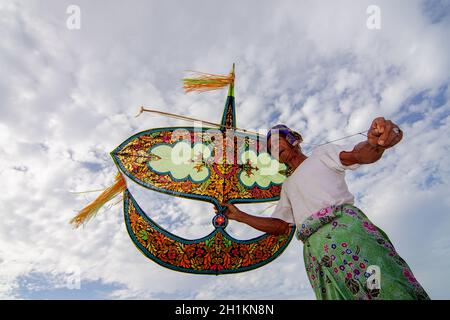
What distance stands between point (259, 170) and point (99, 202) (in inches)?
57.4

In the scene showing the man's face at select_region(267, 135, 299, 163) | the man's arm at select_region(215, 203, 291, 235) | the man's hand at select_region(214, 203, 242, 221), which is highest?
the man's face at select_region(267, 135, 299, 163)

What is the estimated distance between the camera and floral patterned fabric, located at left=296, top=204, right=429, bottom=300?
5.56ft

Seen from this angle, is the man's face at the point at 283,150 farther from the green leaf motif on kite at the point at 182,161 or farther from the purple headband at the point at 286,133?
the green leaf motif on kite at the point at 182,161

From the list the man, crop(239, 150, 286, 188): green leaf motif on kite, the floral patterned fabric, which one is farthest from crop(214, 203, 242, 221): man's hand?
the floral patterned fabric

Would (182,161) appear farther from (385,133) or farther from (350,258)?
(385,133)

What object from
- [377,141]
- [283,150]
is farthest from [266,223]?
[377,141]

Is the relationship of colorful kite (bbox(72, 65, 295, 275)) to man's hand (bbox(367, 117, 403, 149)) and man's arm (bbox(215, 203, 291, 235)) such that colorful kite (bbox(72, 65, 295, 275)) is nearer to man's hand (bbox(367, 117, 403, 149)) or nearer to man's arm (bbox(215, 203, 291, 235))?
man's arm (bbox(215, 203, 291, 235))

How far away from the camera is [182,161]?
9.75 feet

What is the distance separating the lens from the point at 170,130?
9.74ft

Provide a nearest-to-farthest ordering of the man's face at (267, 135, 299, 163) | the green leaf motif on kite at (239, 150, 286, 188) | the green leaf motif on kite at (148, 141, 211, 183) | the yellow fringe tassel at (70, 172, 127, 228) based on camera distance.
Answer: the man's face at (267, 135, 299, 163) → the yellow fringe tassel at (70, 172, 127, 228) → the green leaf motif on kite at (148, 141, 211, 183) → the green leaf motif on kite at (239, 150, 286, 188)
